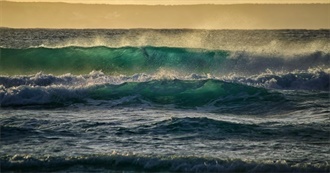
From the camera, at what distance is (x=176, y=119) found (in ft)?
53.1

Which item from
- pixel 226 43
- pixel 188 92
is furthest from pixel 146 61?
pixel 226 43

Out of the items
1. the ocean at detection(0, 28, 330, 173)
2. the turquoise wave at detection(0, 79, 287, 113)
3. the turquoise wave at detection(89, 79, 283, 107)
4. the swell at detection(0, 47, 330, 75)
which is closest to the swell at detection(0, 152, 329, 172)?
the ocean at detection(0, 28, 330, 173)

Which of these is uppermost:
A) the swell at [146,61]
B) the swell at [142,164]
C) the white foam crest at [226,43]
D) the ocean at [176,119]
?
the white foam crest at [226,43]

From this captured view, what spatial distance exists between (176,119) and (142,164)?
3.74 metres

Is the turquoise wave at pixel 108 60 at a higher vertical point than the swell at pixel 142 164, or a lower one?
higher

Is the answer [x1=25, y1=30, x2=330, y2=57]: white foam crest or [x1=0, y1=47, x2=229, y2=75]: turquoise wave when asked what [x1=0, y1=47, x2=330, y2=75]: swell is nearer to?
[x1=0, y1=47, x2=229, y2=75]: turquoise wave

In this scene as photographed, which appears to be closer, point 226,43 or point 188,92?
point 188,92

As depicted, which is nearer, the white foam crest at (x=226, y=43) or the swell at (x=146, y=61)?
the swell at (x=146, y=61)

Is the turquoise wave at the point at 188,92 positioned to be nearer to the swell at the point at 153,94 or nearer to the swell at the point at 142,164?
the swell at the point at 153,94

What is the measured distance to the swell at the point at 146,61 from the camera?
2881 centimetres

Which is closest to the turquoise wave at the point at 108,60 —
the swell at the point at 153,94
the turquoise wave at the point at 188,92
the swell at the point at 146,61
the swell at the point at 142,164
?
the swell at the point at 146,61

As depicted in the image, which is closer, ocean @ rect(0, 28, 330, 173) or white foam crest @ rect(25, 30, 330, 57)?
ocean @ rect(0, 28, 330, 173)

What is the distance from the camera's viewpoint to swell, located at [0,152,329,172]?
483 inches

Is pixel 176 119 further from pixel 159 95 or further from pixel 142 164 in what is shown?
pixel 159 95
